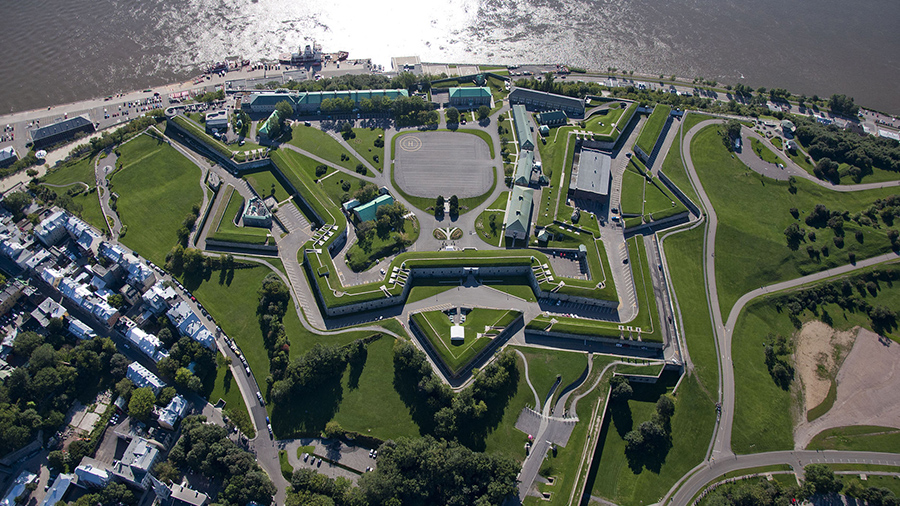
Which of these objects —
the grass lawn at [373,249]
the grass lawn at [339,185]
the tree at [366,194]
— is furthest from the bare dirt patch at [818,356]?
the grass lawn at [339,185]

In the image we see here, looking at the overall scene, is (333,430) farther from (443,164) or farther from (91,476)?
(443,164)

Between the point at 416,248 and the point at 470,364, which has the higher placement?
the point at 416,248

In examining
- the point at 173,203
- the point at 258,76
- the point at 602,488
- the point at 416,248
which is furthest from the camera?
the point at 258,76

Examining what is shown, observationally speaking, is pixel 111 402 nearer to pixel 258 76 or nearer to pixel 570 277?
pixel 570 277

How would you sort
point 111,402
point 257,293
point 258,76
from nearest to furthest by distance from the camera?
1. point 111,402
2. point 257,293
3. point 258,76

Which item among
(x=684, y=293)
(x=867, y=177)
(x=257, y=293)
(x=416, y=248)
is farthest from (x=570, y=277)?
(x=867, y=177)

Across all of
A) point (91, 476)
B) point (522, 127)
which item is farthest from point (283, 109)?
point (91, 476)

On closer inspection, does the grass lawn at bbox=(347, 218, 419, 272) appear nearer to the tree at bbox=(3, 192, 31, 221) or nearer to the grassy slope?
the grassy slope
